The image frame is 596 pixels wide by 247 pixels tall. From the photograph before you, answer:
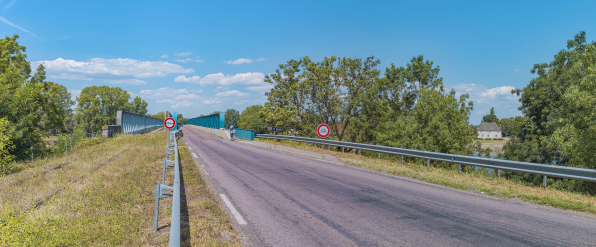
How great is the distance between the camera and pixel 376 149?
15742 millimetres

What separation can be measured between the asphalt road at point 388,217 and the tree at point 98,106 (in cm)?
10036

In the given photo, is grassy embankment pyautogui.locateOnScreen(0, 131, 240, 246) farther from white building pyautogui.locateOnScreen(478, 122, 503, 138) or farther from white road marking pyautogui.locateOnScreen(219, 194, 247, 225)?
white building pyautogui.locateOnScreen(478, 122, 503, 138)

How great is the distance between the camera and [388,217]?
5664 millimetres

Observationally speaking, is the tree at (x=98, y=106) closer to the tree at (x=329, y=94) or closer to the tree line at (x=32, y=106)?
the tree line at (x=32, y=106)

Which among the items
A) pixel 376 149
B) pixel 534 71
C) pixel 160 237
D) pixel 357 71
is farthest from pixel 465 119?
pixel 160 237

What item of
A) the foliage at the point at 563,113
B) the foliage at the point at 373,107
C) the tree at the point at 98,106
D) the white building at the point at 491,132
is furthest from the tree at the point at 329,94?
the white building at the point at 491,132

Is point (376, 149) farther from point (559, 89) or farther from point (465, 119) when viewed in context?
point (559, 89)

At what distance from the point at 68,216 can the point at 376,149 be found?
12973 mm

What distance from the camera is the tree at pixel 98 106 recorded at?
3688 inches

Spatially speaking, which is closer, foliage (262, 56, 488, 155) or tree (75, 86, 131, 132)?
foliage (262, 56, 488, 155)

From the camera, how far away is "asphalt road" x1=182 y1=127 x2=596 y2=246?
4.57m

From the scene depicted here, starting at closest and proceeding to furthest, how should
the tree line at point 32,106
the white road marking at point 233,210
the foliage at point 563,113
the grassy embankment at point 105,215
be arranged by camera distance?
1. the grassy embankment at point 105,215
2. the white road marking at point 233,210
3. the tree line at point 32,106
4. the foliage at point 563,113

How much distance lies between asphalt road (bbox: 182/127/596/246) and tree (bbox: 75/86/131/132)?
100 m

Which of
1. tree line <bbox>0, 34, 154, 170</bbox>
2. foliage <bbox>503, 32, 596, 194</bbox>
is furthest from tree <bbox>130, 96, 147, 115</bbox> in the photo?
foliage <bbox>503, 32, 596, 194</bbox>
